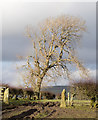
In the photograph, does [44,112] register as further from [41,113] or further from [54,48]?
[54,48]

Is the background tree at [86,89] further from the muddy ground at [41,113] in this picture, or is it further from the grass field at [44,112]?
the muddy ground at [41,113]

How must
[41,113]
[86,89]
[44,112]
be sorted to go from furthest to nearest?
[86,89] → [44,112] → [41,113]

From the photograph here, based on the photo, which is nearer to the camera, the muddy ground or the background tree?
the muddy ground

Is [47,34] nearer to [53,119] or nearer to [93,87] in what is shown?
[93,87]

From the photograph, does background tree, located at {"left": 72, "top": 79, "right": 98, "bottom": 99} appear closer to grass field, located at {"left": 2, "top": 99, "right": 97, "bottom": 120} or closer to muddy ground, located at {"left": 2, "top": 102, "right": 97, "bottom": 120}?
grass field, located at {"left": 2, "top": 99, "right": 97, "bottom": 120}

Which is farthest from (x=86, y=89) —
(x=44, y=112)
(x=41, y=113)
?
(x=41, y=113)

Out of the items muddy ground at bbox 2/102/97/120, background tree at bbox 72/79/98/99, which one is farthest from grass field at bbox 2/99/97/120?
background tree at bbox 72/79/98/99

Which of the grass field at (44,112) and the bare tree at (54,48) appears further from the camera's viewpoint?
the bare tree at (54,48)

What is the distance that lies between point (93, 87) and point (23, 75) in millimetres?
9828

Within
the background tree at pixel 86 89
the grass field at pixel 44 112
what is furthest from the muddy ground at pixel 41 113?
the background tree at pixel 86 89

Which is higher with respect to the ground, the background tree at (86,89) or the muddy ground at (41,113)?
the background tree at (86,89)

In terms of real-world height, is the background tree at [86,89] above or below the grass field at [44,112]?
above

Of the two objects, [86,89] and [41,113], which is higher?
[86,89]

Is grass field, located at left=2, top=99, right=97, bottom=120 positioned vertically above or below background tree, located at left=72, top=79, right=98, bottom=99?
below
